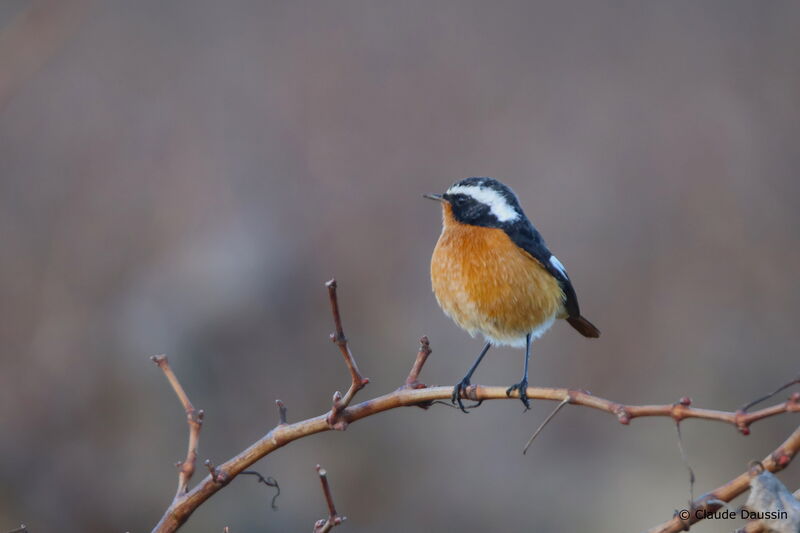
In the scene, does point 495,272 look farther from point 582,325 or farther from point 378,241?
point 378,241

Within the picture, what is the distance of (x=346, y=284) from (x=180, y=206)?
228cm

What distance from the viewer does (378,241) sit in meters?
10.3

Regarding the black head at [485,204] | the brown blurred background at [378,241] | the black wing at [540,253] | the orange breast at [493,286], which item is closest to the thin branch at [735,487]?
the orange breast at [493,286]

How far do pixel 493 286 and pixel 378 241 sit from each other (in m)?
6.55

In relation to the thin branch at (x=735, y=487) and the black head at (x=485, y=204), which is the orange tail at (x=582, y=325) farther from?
the thin branch at (x=735, y=487)

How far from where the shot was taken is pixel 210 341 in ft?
32.1

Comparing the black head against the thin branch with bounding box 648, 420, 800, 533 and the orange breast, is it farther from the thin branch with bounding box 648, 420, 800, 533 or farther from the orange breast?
the thin branch with bounding box 648, 420, 800, 533

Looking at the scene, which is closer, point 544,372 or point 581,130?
point 544,372

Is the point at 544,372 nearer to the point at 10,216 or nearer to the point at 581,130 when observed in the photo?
the point at 581,130

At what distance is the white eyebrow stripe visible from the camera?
396cm

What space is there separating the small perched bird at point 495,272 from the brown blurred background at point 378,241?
530cm

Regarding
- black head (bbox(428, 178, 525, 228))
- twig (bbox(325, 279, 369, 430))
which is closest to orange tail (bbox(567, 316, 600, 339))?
black head (bbox(428, 178, 525, 228))

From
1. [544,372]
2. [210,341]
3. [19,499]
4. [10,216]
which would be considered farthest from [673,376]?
[10,216]

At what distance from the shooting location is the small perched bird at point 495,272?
12.5 ft
